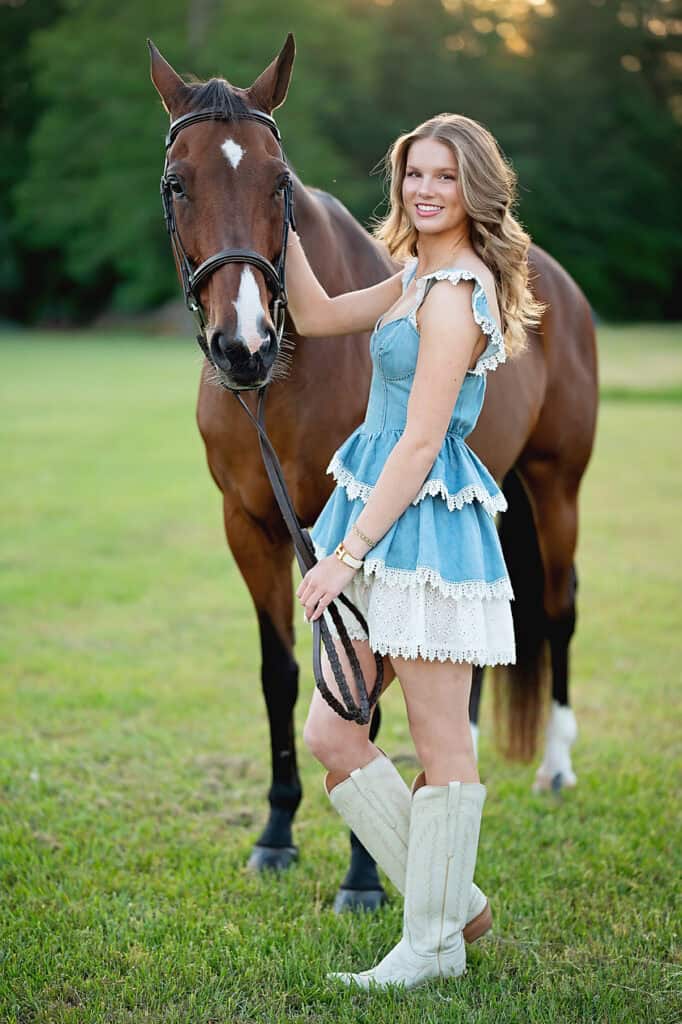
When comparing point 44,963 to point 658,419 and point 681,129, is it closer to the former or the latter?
point 658,419

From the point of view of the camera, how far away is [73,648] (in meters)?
5.49

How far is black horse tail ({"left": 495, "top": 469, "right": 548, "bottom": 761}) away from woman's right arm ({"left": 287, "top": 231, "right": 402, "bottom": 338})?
1.66 metres

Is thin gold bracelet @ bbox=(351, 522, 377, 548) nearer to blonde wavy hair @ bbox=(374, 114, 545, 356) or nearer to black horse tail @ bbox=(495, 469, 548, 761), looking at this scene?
blonde wavy hair @ bbox=(374, 114, 545, 356)

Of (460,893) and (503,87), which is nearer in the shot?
(460,893)

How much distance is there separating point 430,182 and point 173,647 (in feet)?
12.4

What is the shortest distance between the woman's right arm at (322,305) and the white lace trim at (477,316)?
353 mm

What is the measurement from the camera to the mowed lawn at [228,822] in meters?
2.52

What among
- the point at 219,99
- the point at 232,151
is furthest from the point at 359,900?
the point at 219,99

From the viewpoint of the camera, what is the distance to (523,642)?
4211 mm

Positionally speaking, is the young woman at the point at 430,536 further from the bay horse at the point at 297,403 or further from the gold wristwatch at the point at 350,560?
the bay horse at the point at 297,403

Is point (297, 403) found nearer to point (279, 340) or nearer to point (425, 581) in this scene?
point (279, 340)

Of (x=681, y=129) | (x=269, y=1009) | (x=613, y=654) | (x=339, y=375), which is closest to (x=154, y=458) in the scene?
(x=613, y=654)

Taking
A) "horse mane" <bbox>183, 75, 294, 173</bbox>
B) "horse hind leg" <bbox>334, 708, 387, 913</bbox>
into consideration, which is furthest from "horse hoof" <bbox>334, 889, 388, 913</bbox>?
"horse mane" <bbox>183, 75, 294, 173</bbox>

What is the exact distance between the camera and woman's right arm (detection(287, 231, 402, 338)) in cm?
267
